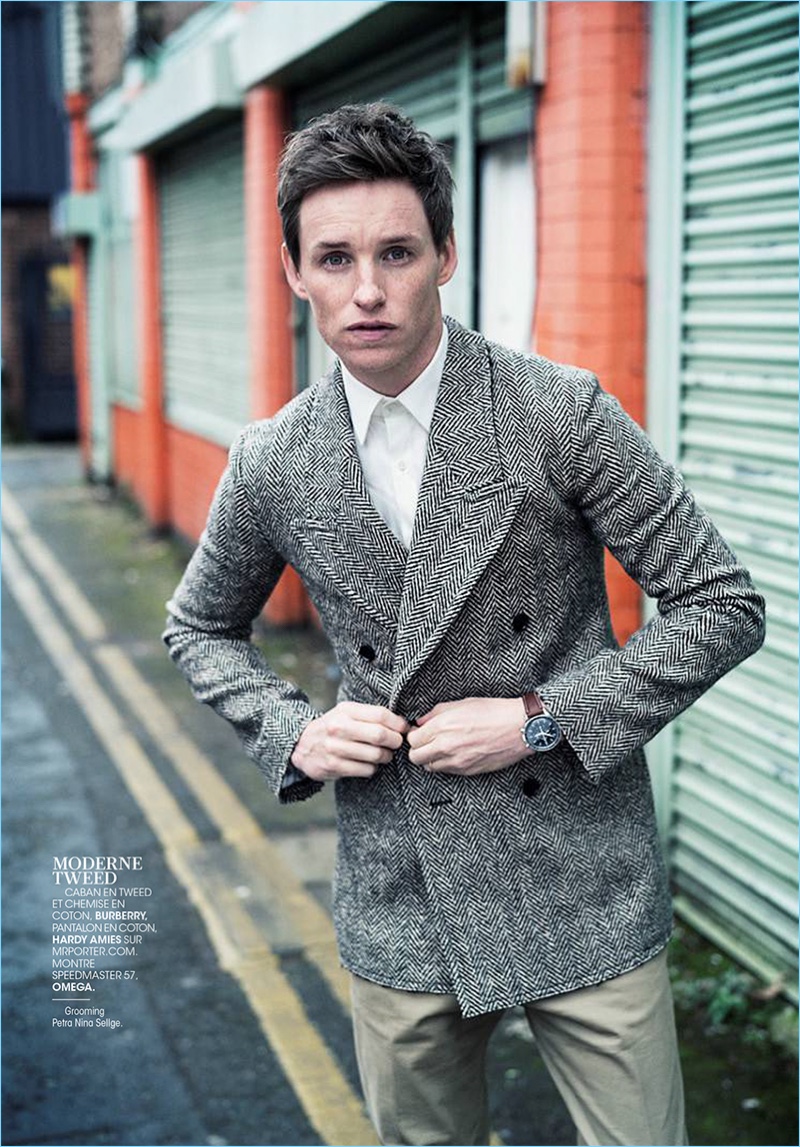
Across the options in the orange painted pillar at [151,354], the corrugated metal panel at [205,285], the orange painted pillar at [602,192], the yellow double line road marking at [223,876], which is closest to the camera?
the yellow double line road marking at [223,876]

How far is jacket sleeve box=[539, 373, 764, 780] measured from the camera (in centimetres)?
232

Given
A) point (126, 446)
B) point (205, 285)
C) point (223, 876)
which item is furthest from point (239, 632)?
point (126, 446)

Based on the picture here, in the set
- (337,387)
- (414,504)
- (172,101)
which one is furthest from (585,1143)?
(172,101)

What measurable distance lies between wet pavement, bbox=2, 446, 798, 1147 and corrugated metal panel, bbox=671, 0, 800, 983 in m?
0.55

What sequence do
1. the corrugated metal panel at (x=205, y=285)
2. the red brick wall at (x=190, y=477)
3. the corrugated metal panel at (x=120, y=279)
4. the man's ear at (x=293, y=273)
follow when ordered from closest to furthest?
the man's ear at (x=293, y=273)
the corrugated metal panel at (x=205, y=285)
the red brick wall at (x=190, y=477)
the corrugated metal panel at (x=120, y=279)

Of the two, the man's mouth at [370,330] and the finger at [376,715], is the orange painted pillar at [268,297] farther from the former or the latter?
the man's mouth at [370,330]

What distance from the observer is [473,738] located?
2.38 m

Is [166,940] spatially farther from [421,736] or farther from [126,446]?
[126,446]

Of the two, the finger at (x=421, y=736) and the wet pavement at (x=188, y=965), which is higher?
the finger at (x=421, y=736)

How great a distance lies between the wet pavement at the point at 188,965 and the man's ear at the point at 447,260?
99.4 inches

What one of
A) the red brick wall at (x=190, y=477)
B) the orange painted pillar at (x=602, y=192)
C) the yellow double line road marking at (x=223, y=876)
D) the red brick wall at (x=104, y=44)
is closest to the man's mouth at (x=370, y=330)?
the yellow double line road marking at (x=223, y=876)

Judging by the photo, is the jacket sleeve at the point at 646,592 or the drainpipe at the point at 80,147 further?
the drainpipe at the point at 80,147

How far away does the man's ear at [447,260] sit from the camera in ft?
7.92

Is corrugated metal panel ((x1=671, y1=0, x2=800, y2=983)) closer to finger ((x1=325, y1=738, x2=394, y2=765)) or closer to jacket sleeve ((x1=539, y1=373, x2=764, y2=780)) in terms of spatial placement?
jacket sleeve ((x1=539, y1=373, x2=764, y2=780))
